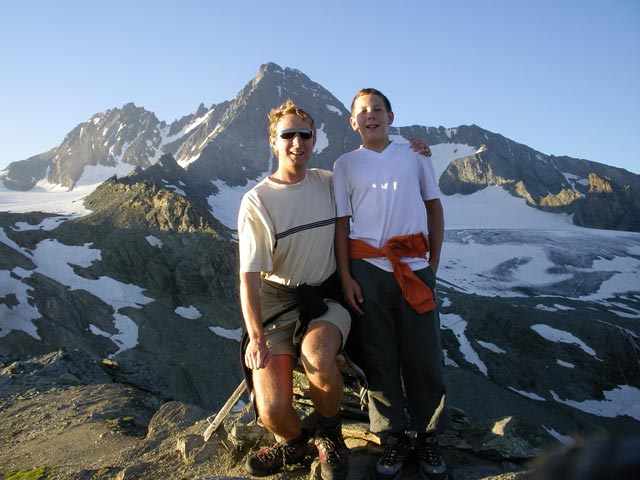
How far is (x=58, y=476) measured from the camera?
247 inches

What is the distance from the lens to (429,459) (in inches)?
195

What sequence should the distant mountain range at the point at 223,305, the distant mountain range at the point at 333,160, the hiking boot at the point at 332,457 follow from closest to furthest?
the hiking boot at the point at 332,457, the distant mountain range at the point at 223,305, the distant mountain range at the point at 333,160

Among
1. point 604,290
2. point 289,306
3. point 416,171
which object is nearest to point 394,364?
point 289,306

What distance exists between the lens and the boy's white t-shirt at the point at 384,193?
5414 millimetres

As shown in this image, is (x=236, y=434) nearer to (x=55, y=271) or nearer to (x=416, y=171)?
(x=416, y=171)

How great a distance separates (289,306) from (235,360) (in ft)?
133

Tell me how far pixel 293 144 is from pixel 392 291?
7.16 feet

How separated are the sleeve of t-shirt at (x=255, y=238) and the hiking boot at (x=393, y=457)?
2.48m

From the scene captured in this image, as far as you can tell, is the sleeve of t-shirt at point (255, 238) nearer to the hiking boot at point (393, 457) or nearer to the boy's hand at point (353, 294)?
the boy's hand at point (353, 294)

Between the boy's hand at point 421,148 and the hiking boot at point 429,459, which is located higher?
the boy's hand at point 421,148

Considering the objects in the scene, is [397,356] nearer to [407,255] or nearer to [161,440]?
[407,255]


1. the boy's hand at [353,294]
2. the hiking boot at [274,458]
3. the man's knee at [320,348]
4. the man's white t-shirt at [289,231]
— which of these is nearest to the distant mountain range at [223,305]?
the hiking boot at [274,458]

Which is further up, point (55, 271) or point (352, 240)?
point (352, 240)

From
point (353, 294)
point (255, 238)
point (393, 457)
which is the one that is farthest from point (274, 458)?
point (255, 238)
